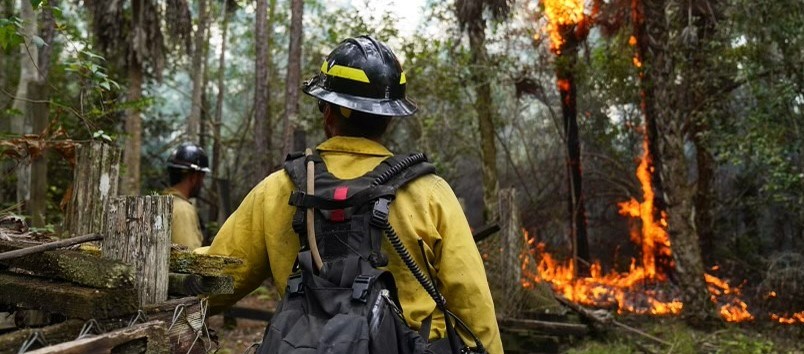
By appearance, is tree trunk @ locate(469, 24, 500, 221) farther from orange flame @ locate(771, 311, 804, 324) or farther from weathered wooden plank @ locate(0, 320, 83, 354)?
weathered wooden plank @ locate(0, 320, 83, 354)

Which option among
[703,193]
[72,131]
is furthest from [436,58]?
[72,131]

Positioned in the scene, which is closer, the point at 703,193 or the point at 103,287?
the point at 103,287

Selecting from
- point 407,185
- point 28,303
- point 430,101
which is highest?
point 430,101

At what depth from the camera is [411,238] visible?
2.31m

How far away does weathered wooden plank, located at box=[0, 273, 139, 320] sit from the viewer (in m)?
2.01

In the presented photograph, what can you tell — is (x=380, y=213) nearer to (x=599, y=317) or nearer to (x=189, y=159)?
(x=189, y=159)

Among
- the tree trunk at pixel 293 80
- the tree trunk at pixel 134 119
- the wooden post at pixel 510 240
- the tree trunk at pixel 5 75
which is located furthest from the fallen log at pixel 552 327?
the tree trunk at pixel 134 119

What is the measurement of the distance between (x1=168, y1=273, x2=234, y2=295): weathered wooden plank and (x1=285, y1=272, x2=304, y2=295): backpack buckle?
471mm

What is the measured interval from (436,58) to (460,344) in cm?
1318

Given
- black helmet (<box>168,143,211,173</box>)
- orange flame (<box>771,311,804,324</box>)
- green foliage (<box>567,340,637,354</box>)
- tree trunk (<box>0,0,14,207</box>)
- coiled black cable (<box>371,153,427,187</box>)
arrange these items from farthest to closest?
orange flame (<box>771,311,804,324</box>)
tree trunk (<box>0,0,14,207</box>)
green foliage (<box>567,340,637,354</box>)
black helmet (<box>168,143,211,173</box>)
coiled black cable (<box>371,153,427,187</box>)

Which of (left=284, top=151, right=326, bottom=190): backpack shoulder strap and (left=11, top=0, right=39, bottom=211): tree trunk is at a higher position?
(left=11, top=0, right=39, bottom=211): tree trunk

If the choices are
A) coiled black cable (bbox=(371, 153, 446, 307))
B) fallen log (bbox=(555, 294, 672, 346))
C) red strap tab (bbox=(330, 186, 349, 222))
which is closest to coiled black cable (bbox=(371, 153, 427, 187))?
coiled black cable (bbox=(371, 153, 446, 307))

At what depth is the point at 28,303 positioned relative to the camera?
221 centimetres

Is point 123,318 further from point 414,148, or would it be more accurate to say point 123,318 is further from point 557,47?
point 414,148
